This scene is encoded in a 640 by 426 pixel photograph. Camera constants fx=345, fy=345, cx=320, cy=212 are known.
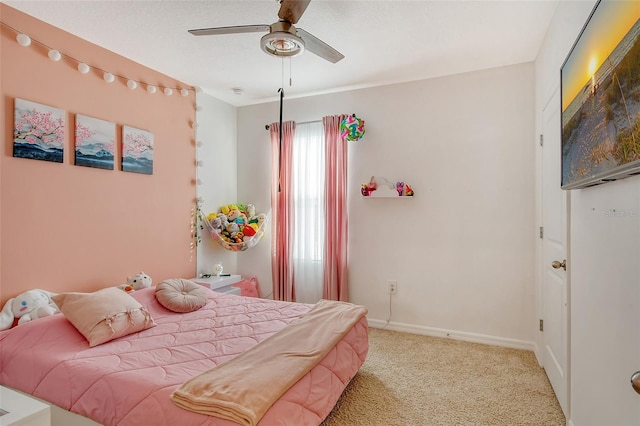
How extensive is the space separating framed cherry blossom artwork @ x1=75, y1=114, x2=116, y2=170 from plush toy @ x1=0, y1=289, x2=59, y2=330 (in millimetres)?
987

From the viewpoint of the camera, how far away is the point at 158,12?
232 centimetres

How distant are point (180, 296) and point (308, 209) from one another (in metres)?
1.75

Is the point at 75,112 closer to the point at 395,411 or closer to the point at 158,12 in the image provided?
the point at 158,12

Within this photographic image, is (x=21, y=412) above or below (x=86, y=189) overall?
below

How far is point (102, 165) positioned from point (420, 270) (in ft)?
9.93

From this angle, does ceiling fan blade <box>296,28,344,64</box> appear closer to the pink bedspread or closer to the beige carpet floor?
the pink bedspread

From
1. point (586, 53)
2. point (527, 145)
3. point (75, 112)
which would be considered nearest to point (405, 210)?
point (527, 145)

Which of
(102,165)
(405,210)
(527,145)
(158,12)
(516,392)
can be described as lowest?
(516,392)

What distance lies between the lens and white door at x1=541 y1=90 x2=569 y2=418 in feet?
6.66

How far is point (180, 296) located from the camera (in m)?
2.71

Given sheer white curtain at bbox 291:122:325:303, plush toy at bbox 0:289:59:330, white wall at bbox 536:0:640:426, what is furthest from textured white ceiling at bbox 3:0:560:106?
plush toy at bbox 0:289:59:330

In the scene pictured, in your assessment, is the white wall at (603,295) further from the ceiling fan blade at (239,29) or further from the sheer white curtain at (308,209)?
the sheer white curtain at (308,209)

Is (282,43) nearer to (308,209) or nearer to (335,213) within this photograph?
(335,213)

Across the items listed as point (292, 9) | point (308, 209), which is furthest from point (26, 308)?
point (308, 209)
